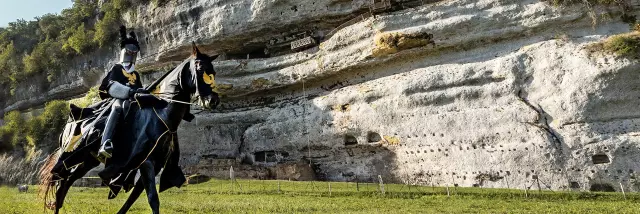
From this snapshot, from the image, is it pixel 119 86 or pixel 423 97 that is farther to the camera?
pixel 423 97

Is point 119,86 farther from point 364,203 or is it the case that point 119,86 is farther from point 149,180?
point 364,203

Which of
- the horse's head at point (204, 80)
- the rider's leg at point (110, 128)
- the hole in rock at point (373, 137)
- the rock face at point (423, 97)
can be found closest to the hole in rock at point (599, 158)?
the rock face at point (423, 97)

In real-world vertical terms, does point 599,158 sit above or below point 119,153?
below

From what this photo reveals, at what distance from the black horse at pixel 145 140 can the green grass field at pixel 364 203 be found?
66.4 inches

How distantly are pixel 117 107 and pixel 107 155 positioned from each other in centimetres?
100

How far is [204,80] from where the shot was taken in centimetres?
703

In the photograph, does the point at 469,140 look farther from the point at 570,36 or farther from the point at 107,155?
the point at 107,155

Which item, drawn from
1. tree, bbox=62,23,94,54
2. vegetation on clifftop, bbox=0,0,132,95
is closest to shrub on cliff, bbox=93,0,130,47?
vegetation on clifftop, bbox=0,0,132,95

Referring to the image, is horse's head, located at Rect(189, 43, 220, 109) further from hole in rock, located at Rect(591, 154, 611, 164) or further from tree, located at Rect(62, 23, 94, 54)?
tree, located at Rect(62, 23, 94, 54)

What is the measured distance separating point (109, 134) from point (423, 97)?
48.5ft

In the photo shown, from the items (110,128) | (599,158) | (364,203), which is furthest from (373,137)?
(110,128)

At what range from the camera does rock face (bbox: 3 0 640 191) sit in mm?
15703

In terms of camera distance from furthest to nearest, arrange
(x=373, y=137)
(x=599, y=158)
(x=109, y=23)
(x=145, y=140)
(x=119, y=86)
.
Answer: (x=109, y=23), (x=373, y=137), (x=599, y=158), (x=119, y=86), (x=145, y=140)

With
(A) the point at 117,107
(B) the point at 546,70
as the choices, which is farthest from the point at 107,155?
(B) the point at 546,70
